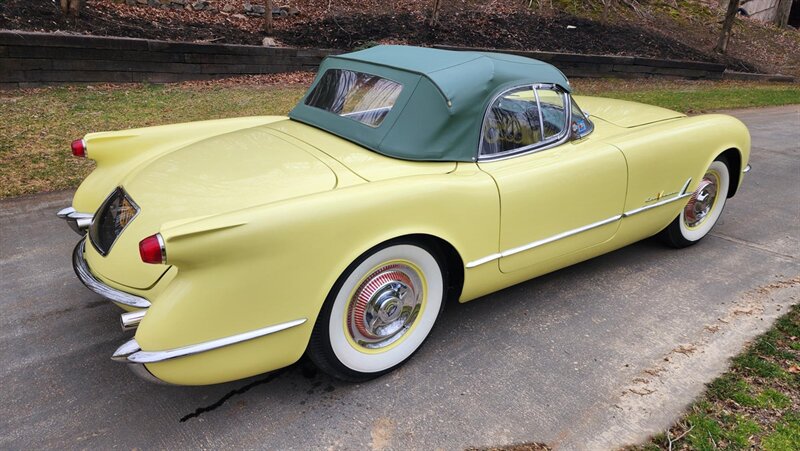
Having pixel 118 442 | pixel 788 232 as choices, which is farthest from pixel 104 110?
pixel 788 232

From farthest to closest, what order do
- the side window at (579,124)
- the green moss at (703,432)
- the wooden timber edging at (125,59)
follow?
the wooden timber edging at (125,59), the side window at (579,124), the green moss at (703,432)

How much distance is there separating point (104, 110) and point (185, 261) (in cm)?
588

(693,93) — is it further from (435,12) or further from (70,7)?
(70,7)

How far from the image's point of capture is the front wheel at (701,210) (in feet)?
13.0

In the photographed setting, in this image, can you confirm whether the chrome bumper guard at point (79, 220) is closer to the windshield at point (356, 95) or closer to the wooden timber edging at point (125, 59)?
the windshield at point (356, 95)

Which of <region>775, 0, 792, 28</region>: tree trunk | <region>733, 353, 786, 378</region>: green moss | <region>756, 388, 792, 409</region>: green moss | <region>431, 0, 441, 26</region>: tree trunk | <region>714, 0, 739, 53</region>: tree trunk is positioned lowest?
<region>756, 388, 792, 409</region>: green moss

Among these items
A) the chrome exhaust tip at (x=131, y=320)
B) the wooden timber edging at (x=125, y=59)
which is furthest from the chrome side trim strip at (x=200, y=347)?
the wooden timber edging at (x=125, y=59)

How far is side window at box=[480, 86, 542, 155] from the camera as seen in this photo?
2980mm

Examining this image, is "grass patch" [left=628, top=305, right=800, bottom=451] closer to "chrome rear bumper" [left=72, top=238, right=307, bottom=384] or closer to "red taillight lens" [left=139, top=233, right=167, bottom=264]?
"chrome rear bumper" [left=72, top=238, right=307, bottom=384]

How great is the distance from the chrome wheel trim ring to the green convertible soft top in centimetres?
165

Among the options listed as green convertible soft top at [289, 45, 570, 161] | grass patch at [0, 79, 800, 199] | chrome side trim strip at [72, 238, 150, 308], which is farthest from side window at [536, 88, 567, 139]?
grass patch at [0, 79, 800, 199]

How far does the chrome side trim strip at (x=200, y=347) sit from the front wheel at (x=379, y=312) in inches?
8.5

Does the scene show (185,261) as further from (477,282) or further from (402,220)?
(477,282)

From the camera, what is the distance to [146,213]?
2.49 m
